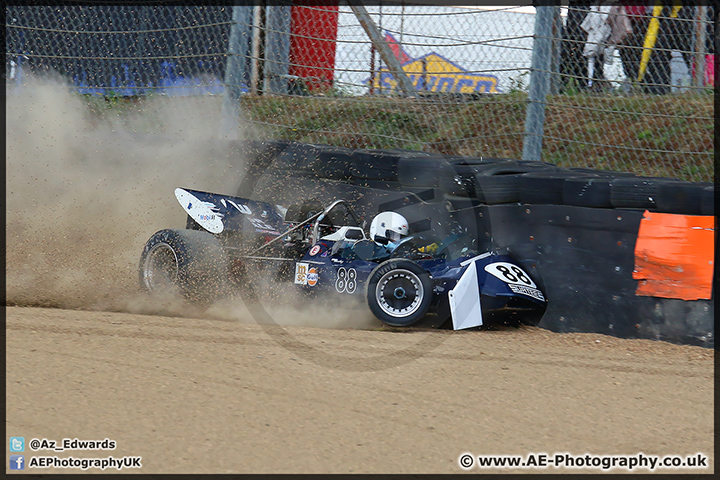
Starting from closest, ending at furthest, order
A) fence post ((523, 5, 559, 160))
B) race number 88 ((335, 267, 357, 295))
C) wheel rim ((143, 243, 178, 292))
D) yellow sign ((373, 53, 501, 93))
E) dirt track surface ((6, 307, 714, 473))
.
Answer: dirt track surface ((6, 307, 714, 473)) < race number 88 ((335, 267, 357, 295)) < wheel rim ((143, 243, 178, 292)) < fence post ((523, 5, 559, 160)) < yellow sign ((373, 53, 501, 93))

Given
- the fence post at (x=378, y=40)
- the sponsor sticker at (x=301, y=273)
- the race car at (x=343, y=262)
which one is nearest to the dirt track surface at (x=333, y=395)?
the race car at (x=343, y=262)

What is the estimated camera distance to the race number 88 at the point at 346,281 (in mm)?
4492

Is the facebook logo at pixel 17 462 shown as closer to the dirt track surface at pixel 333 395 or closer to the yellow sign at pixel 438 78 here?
the dirt track surface at pixel 333 395

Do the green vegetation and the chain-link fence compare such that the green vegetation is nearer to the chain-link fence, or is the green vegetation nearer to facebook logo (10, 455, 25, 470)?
the chain-link fence

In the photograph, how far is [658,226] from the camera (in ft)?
13.3

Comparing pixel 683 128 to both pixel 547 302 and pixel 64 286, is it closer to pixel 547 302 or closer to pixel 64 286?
pixel 547 302

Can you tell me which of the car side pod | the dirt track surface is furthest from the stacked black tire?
the dirt track surface

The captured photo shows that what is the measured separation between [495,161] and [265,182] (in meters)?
1.85

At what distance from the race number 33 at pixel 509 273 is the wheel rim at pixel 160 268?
2.11 m

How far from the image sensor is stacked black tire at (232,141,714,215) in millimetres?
4098

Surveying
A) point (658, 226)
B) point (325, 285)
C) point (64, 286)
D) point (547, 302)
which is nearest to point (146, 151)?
point (64, 286)

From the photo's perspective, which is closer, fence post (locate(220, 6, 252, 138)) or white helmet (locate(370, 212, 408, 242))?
white helmet (locate(370, 212, 408, 242))

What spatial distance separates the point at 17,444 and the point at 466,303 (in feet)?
8.62

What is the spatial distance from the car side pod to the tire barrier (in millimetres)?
448
